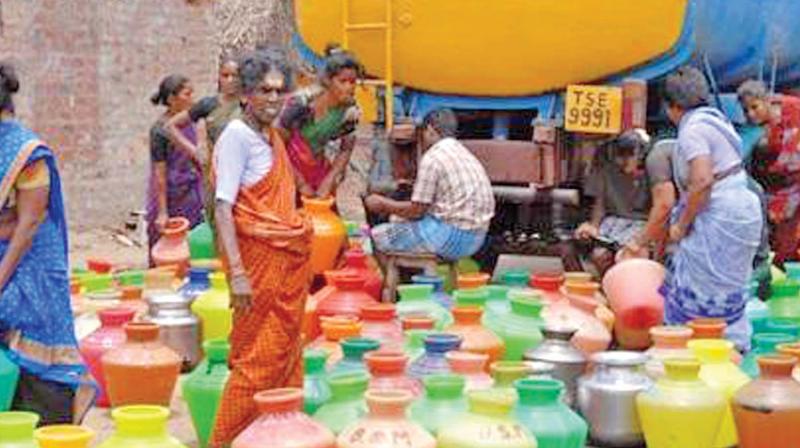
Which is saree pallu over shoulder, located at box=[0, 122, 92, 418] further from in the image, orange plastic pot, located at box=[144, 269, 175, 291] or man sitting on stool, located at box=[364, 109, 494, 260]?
man sitting on stool, located at box=[364, 109, 494, 260]

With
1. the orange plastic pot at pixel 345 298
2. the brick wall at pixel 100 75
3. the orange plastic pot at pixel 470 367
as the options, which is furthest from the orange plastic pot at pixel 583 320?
the brick wall at pixel 100 75

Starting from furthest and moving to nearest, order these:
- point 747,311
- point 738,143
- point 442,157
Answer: point 442,157 < point 747,311 < point 738,143

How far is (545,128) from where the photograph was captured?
7602 millimetres

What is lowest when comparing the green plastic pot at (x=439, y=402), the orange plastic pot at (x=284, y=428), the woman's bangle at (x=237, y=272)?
the green plastic pot at (x=439, y=402)

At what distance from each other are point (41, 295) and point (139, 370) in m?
1.22

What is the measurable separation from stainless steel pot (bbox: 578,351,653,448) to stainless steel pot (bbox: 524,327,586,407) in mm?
144

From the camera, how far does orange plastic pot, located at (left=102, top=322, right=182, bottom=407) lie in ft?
A: 17.6

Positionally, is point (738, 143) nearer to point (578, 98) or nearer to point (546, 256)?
point (578, 98)

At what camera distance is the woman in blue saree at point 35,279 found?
13.3ft

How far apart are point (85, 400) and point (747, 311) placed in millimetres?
3136

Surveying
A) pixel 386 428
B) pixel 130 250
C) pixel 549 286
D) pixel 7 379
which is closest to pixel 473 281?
pixel 549 286

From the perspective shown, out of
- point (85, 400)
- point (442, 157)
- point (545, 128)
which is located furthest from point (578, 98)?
point (85, 400)

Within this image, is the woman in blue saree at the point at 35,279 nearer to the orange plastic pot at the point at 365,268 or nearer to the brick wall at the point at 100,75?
the orange plastic pot at the point at 365,268

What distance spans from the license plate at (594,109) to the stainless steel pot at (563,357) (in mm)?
2111
